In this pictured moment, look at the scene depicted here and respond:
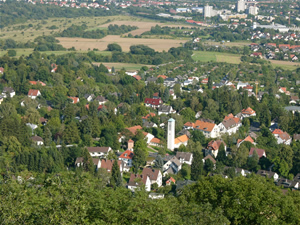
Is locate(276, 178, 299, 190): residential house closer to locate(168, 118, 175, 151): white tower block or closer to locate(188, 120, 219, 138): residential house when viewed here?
locate(168, 118, 175, 151): white tower block

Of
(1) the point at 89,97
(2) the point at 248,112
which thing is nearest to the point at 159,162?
(2) the point at 248,112

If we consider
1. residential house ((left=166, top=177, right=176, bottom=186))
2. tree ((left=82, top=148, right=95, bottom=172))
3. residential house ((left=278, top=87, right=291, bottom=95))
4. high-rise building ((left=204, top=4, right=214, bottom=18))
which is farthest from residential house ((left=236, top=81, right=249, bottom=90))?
high-rise building ((left=204, top=4, right=214, bottom=18))

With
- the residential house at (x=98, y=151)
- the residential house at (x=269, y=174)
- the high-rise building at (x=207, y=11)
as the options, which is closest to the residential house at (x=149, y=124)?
the residential house at (x=98, y=151)

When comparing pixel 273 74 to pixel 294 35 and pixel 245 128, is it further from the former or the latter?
pixel 294 35

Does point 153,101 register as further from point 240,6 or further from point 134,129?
point 240,6

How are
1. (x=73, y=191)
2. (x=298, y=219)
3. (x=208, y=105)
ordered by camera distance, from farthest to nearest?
(x=208, y=105), (x=298, y=219), (x=73, y=191)

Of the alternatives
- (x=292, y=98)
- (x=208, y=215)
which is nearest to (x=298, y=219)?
(x=208, y=215)
